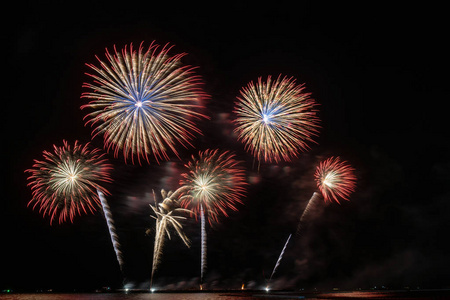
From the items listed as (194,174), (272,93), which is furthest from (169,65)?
(194,174)

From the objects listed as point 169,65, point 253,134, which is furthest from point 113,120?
point 253,134

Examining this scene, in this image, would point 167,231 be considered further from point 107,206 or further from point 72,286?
point 72,286

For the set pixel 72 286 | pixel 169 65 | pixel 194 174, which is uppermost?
pixel 169 65

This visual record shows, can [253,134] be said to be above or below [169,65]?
below

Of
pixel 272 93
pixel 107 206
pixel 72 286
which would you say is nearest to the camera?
pixel 272 93

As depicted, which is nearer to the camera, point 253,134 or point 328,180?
point 253,134

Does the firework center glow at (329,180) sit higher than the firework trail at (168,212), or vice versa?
the firework center glow at (329,180)

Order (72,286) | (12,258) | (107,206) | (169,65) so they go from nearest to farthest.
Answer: (169,65) → (107,206) → (72,286) → (12,258)

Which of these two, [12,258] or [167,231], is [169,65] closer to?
[167,231]

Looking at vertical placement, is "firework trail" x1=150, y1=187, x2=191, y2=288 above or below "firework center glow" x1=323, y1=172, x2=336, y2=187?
below
